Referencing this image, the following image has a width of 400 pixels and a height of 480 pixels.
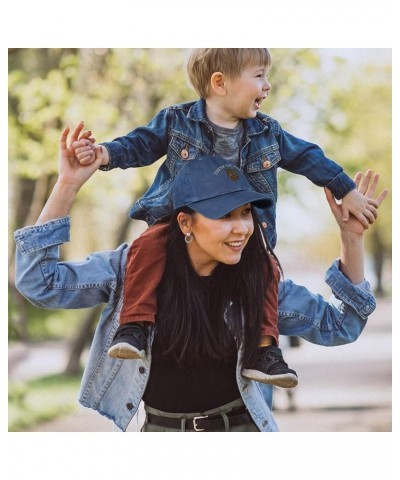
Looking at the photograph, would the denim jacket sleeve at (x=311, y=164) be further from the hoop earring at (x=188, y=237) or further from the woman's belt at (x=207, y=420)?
the woman's belt at (x=207, y=420)

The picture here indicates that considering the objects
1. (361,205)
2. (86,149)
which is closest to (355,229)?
(361,205)

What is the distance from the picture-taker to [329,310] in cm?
349

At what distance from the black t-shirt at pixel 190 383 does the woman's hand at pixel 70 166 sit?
593 mm

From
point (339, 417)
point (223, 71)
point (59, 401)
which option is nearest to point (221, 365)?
point (223, 71)

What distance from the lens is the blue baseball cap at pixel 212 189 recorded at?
122 inches

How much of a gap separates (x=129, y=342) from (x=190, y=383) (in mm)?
288

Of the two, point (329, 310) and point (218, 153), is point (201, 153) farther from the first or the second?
point (329, 310)

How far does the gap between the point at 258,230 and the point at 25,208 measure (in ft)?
8.42

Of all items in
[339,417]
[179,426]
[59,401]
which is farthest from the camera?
[59,401]

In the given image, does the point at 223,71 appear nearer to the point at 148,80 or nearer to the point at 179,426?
the point at 179,426

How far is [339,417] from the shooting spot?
4.81m

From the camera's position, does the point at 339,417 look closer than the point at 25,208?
Yes

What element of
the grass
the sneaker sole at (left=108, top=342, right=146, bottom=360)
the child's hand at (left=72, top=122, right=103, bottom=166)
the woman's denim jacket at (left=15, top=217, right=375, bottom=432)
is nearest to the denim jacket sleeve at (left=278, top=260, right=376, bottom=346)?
the woman's denim jacket at (left=15, top=217, right=375, bottom=432)

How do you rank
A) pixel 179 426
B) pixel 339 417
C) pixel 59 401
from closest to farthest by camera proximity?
pixel 179 426 < pixel 339 417 < pixel 59 401
